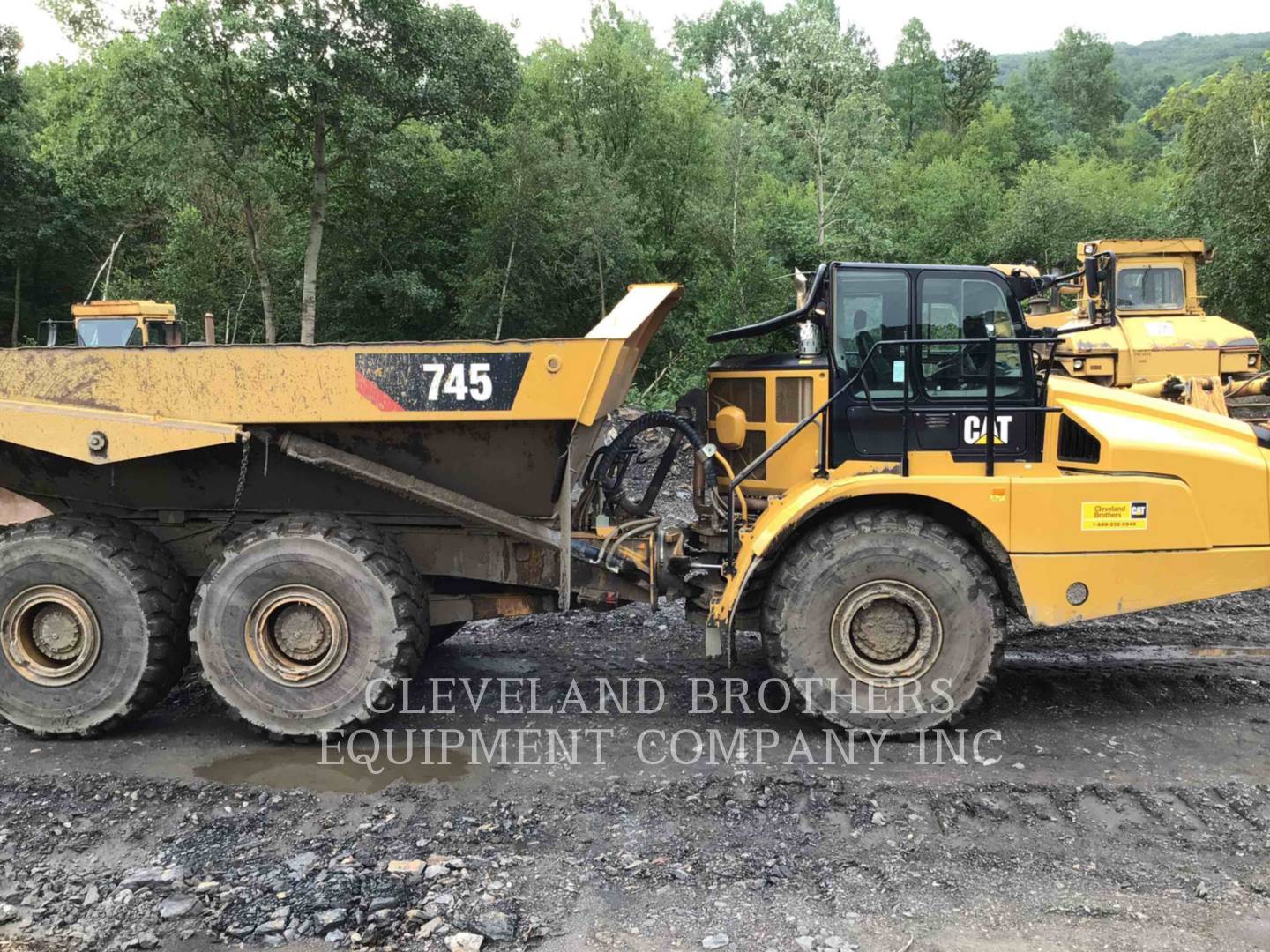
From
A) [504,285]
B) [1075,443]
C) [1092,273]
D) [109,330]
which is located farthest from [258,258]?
[1075,443]

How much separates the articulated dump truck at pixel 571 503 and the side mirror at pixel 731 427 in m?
0.38

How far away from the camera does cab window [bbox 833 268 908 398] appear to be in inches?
187

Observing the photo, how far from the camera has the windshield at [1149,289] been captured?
11891 mm

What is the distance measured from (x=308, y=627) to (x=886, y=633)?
2905 mm

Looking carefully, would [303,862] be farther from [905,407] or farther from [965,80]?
[965,80]

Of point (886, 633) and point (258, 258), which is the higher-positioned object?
point (258, 258)

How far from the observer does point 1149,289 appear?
1193cm

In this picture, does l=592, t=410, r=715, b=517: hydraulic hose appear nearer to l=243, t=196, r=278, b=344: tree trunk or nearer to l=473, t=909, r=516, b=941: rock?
l=473, t=909, r=516, b=941: rock

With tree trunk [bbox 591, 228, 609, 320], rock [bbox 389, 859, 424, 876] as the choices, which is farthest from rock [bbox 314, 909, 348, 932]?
tree trunk [bbox 591, 228, 609, 320]

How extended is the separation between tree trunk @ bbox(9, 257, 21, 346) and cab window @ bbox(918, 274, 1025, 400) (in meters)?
26.4

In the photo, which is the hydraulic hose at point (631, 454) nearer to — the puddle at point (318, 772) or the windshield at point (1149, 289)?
the puddle at point (318, 772)

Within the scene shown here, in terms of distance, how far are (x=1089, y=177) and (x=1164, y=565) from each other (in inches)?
1365

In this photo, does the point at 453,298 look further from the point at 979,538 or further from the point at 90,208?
the point at 979,538

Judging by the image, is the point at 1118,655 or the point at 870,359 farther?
the point at 1118,655
